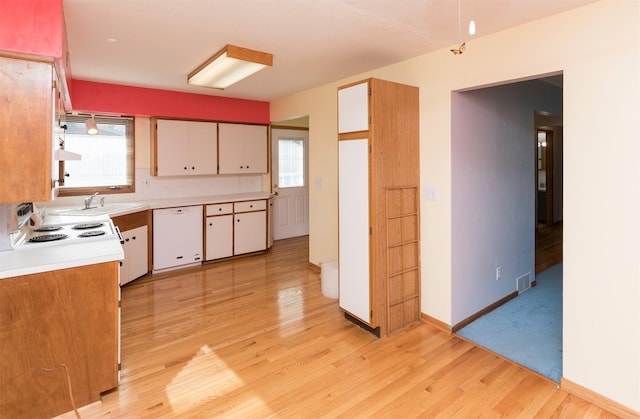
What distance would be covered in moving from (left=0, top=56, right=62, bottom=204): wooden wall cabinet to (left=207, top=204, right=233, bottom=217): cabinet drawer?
114 inches

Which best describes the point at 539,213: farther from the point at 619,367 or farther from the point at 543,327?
the point at 619,367

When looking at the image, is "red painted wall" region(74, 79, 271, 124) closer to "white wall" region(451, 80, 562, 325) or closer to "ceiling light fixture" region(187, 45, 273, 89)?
"ceiling light fixture" region(187, 45, 273, 89)

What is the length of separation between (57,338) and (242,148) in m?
3.85

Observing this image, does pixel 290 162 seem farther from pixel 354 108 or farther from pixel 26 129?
pixel 26 129

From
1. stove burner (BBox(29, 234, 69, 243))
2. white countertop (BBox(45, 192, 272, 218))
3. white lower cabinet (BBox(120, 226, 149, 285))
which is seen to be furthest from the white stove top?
white lower cabinet (BBox(120, 226, 149, 285))

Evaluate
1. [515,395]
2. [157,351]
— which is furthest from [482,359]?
[157,351]

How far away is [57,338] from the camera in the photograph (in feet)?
6.50

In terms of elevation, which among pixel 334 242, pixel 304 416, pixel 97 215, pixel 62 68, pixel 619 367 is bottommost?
pixel 304 416

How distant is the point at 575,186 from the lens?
2.19 meters

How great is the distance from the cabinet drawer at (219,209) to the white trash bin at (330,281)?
6.35 feet

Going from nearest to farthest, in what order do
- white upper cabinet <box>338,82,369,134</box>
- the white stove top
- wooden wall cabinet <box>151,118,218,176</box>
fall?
1. the white stove top
2. white upper cabinet <box>338,82,369,134</box>
3. wooden wall cabinet <box>151,118,218,176</box>

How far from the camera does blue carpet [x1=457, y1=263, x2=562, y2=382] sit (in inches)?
101

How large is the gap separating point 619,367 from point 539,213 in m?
6.35

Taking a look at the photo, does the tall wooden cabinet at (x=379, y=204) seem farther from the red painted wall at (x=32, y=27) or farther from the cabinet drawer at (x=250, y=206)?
the cabinet drawer at (x=250, y=206)
